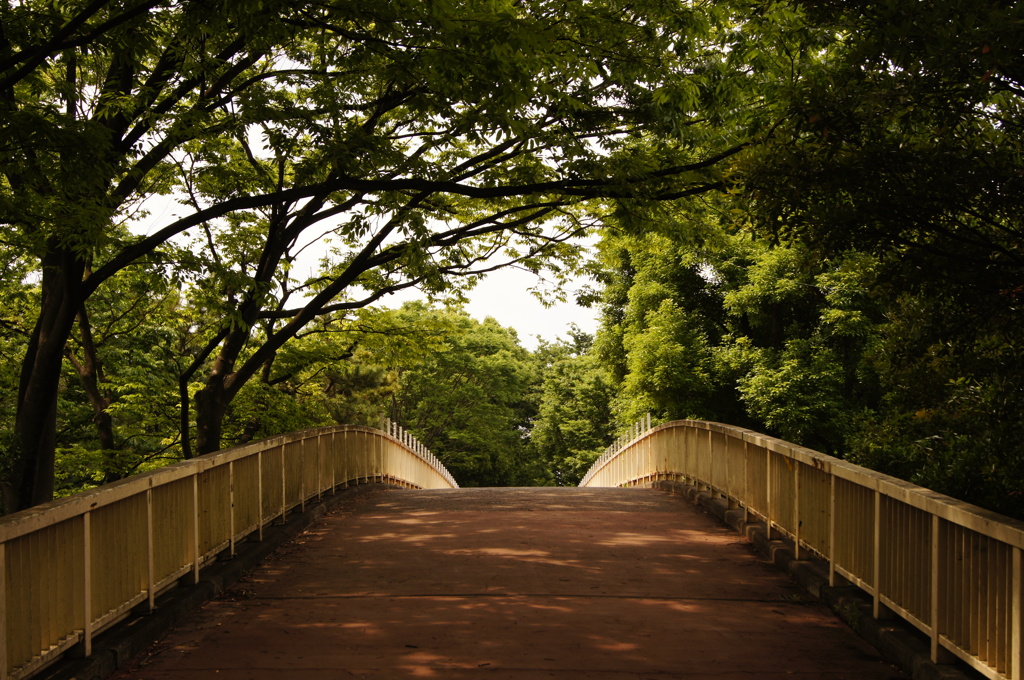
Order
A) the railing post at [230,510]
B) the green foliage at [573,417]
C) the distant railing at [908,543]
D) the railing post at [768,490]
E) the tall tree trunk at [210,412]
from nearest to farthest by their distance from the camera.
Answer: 1. the distant railing at [908,543]
2. the railing post at [230,510]
3. the railing post at [768,490]
4. the tall tree trunk at [210,412]
5. the green foliage at [573,417]

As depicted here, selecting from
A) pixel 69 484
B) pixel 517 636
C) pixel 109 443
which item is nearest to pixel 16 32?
pixel 517 636

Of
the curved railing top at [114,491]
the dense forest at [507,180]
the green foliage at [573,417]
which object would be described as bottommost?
the green foliage at [573,417]

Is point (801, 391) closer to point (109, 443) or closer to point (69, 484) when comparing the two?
point (109, 443)

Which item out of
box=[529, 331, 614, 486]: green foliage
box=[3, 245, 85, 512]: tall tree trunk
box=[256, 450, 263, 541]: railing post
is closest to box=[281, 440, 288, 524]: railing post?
box=[256, 450, 263, 541]: railing post

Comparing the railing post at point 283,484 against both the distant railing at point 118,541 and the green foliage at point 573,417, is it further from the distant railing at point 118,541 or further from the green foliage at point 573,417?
the green foliage at point 573,417

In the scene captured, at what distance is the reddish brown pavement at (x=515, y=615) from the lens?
4992 mm

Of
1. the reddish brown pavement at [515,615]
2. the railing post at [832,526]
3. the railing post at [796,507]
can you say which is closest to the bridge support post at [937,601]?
the reddish brown pavement at [515,615]

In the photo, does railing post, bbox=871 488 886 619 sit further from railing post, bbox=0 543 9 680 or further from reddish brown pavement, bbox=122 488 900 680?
railing post, bbox=0 543 9 680

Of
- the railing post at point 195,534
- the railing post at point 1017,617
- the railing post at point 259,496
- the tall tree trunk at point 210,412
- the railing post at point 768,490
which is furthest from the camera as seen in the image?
the tall tree trunk at point 210,412

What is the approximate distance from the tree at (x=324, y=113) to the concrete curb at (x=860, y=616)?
396 cm

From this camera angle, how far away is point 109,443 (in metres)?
17.7

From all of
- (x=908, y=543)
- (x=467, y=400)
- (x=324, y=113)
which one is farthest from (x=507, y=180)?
(x=467, y=400)

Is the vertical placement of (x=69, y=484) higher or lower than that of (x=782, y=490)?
lower

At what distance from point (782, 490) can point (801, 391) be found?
1630 cm
